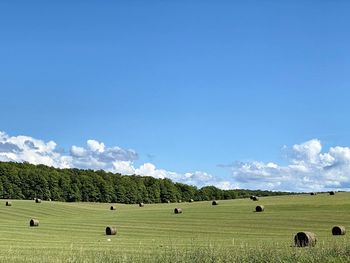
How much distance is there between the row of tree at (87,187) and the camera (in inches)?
4909

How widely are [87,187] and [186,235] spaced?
102013 mm

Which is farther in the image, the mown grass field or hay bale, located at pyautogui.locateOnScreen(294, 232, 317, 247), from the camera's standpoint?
hay bale, located at pyautogui.locateOnScreen(294, 232, 317, 247)

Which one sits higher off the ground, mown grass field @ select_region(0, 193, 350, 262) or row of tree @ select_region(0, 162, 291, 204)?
row of tree @ select_region(0, 162, 291, 204)

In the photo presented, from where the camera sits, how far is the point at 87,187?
5364 inches

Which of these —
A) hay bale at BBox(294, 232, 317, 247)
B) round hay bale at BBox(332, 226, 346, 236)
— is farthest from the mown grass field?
hay bale at BBox(294, 232, 317, 247)

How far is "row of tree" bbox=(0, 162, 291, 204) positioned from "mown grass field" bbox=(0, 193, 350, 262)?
65072 millimetres

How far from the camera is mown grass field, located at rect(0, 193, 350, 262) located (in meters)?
21.7

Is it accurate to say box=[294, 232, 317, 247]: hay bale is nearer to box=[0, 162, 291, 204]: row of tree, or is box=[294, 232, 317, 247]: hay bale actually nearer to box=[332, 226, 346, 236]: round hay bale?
box=[332, 226, 346, 236]: round hay bale

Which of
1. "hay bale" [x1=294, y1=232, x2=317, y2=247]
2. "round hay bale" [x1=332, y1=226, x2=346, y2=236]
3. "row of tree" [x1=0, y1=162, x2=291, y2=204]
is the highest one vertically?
"row of tree" [x1=0, y1=162, x2=291, y2=204]

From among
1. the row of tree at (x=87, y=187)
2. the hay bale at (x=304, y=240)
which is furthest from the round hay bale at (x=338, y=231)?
the row of tree at (x=87, y=187)

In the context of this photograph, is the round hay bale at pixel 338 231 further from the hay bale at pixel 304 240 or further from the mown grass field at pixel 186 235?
the hay bale at pixel 304 240

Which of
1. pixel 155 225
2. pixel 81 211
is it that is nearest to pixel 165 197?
pixel 81 211

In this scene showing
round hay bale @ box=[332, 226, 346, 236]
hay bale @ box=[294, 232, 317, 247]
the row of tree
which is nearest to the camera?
hay bale @ box=[294, 232, 317, 247]

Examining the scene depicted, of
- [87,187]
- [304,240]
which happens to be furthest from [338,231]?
[87,187]
